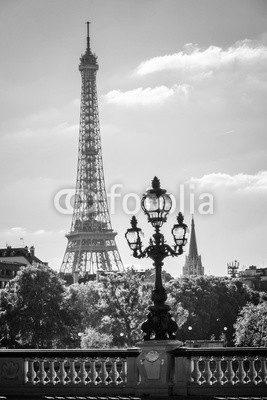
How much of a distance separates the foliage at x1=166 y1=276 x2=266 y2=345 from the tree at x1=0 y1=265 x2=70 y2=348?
90.2 feet

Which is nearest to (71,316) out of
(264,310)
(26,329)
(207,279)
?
(26,329)

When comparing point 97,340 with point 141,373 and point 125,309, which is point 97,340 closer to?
point 125,309

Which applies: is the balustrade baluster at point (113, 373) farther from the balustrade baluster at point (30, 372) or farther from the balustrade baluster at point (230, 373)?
the balustrade baluster at point (230, 373)

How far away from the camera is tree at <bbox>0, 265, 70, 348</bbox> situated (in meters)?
104

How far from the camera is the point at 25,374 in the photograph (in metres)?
30.6

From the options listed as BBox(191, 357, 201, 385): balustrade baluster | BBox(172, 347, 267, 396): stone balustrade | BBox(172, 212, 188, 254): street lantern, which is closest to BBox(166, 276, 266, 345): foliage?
BBox(172, 212, 188, 254): street lantern

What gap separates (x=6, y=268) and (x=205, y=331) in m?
39.1

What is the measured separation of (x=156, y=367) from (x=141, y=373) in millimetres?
552

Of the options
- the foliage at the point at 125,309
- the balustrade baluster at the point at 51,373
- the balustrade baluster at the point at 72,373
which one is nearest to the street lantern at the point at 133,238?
the balustrade baluster at the point at 72,373

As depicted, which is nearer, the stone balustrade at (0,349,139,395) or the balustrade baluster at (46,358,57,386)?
the stone balustrade at (0,349,139,395)

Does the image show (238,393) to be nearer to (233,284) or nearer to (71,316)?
(71,316)

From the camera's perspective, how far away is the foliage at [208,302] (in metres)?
138

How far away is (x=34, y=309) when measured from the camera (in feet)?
345

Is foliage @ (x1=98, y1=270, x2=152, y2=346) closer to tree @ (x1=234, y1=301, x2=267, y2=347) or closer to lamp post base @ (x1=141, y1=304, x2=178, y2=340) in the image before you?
tree @ (x1=234, y1=301, x2=267, y2=347)
